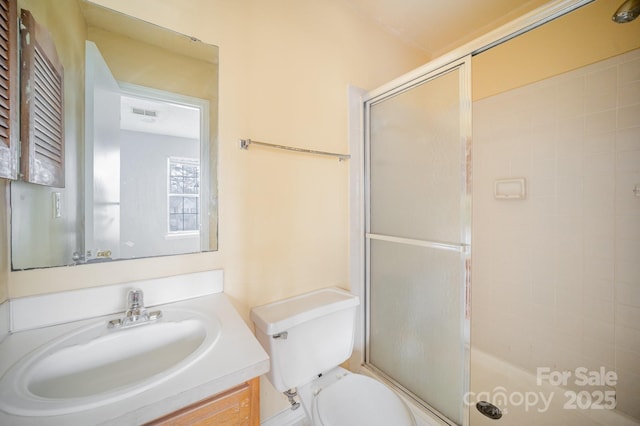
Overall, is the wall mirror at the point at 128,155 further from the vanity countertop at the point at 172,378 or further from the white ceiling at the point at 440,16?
the white ceiling at the point at 440,16

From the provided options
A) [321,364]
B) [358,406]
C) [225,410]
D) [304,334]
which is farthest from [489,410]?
[225,410]

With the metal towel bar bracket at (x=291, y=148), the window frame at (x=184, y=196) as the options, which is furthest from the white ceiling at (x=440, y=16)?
the window frame at (x=184, y=196)

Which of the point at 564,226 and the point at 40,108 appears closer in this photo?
the point at 40,108

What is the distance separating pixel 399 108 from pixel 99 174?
1.45 meters

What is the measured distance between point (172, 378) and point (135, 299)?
17.1 inches

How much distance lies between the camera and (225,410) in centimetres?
62

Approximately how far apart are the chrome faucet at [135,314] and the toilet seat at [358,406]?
740 mm

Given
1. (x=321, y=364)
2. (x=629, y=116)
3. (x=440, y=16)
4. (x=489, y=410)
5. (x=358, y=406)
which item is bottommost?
(x=489, y=410)

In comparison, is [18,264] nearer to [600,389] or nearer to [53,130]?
[53,130]

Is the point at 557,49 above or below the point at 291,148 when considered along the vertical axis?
above

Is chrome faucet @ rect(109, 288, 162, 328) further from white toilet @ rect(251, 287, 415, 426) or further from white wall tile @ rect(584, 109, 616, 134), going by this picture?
white wall tile @ rect(584, 109, 616, 134)

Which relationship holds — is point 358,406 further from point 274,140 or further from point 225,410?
point 274,140

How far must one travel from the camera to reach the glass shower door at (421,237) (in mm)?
1146

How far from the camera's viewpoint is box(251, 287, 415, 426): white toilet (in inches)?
40.8
